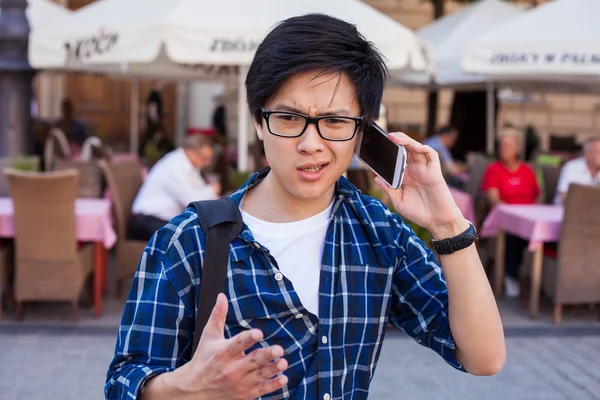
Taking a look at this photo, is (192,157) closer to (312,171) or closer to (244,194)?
(244,194)

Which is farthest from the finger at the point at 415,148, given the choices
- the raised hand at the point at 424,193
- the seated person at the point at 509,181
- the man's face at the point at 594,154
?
the man's face at the point at 594,154

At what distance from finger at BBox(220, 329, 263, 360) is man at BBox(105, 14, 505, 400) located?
0.70ft

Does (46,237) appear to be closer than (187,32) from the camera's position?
Yes

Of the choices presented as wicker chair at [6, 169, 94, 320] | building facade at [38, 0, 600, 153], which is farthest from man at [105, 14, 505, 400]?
building facade at [38, 0, 600, 153]

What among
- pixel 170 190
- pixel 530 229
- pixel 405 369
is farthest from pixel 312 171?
pixel 170 190

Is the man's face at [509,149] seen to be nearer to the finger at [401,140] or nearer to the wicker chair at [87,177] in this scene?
the wicker chair at [87,177]

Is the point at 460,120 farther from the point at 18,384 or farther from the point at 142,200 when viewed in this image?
the point at 18,384

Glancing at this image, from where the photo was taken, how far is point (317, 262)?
187 cm

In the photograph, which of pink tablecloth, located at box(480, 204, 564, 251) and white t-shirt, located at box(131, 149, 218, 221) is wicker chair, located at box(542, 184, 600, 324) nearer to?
pink tablecloth, located at box(480, 204, 564, 251)

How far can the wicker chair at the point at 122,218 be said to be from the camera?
742 centimetres

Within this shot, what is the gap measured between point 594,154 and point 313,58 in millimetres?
7326

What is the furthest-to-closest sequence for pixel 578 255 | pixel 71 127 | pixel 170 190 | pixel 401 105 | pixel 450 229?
pixel 401 105 < pixel 71 127 < pixel 170 190 < pixel 578 255 < pixel 450 229

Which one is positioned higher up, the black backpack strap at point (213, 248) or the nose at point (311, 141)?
the nose at point (311, 141)

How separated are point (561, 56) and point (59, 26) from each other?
4.54 meters
